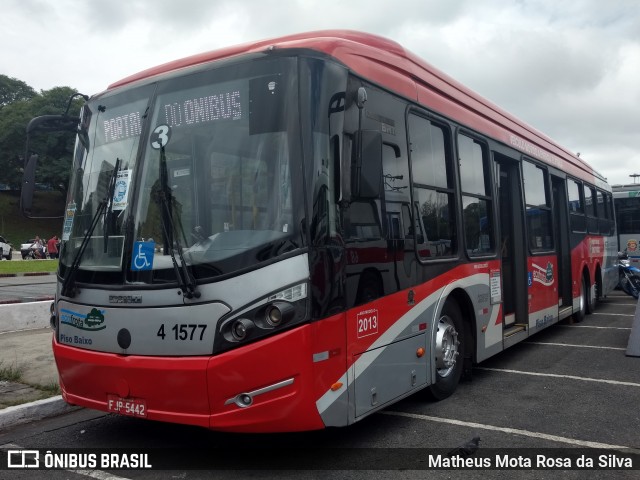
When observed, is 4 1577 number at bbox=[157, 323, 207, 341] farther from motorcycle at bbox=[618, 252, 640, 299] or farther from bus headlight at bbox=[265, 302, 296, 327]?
motorcycle at bbox=[618, 252, 640, 299]

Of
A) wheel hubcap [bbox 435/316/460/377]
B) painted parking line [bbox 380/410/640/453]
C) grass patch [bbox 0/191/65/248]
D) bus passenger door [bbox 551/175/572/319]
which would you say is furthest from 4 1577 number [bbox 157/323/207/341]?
grass patch [bbox 0/191/65/248]

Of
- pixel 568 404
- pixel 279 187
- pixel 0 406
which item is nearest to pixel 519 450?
pixel 568 404

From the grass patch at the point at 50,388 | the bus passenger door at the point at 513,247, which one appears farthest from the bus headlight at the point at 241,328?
the bus passenger door at the point at 513,247

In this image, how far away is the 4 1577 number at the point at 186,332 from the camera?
3916 mm

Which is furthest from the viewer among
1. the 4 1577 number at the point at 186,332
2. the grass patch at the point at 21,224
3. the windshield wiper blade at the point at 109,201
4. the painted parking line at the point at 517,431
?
the grass patch at the point at 21,224

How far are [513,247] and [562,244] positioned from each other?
2450 millimetres

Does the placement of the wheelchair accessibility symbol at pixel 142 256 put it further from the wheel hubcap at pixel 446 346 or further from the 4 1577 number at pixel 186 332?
the wheel hubcap at pixel 446 346

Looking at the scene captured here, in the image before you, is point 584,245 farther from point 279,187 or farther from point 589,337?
point 279,187

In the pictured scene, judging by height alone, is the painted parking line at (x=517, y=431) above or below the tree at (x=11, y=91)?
below

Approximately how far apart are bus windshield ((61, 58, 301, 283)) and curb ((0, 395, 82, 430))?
1.95 metres

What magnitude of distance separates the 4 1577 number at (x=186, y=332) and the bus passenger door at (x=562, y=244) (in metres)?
7.42

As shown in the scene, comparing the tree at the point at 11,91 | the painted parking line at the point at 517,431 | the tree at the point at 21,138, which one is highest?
the tree at the point at 11,91

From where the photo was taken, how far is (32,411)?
568 centimetres

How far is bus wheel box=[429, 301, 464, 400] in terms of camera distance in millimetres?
5590
